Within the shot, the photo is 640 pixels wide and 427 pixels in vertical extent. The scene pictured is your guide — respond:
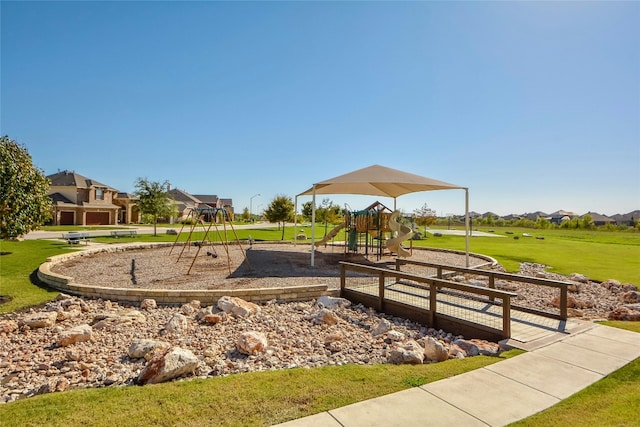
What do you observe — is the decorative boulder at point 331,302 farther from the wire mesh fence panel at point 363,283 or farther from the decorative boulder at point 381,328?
the decorative boulder at point 381,328

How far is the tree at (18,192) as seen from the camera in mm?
7891

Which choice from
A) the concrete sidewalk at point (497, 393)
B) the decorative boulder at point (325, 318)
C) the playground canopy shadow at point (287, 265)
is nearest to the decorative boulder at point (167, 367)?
the concrete sidewalk at point (497, 393)

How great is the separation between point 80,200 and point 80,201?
146mm

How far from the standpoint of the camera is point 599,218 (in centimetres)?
9575

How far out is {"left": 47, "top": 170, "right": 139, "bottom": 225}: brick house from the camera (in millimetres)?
38438

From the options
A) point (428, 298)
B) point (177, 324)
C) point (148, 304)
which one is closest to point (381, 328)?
point (428, 298)

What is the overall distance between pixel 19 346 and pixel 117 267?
20.3 feet

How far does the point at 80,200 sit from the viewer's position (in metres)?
40.2

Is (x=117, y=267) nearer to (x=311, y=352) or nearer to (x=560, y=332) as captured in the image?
(x=311, y=352)

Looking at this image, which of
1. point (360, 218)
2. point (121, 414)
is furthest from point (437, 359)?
point (360, 218)

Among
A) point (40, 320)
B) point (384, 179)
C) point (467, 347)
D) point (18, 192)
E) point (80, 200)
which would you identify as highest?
point (80, 200)

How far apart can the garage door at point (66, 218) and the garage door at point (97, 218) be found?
1742mm

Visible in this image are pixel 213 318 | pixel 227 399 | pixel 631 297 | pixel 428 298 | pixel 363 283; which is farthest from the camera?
pixel 363 283

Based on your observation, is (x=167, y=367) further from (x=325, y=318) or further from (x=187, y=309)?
(x=325, y=318)
